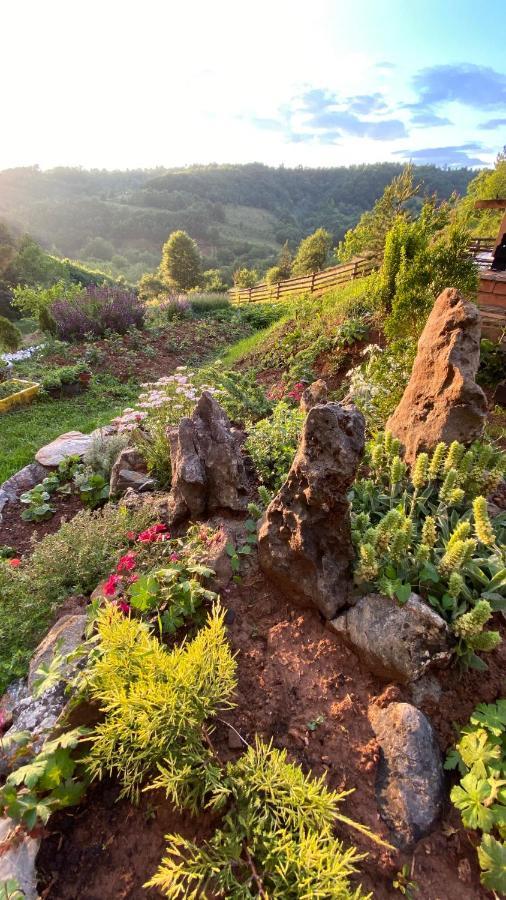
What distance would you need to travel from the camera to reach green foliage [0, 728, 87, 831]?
69.1 inches

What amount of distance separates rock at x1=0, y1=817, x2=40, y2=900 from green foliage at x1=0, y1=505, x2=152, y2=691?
1369 mm

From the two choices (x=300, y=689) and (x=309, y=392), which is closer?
(x=300, y=689)

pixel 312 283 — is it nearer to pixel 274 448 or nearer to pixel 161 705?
pixel 274 448

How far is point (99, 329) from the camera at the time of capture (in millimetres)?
11836

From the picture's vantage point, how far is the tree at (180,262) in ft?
102

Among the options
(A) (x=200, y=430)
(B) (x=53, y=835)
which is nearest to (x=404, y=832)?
(B) (x=53, y=835)

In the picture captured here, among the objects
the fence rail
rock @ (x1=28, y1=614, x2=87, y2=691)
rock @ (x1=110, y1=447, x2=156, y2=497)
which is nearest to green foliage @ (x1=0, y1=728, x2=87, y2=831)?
rock @ (x1=28, y1=614, x2=87, y2=691)

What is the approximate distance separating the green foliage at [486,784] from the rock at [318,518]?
0.85 m

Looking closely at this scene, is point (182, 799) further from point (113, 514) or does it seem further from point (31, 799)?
point (113, 514)

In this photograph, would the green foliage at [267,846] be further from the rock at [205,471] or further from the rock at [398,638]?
the rock at [205,471]

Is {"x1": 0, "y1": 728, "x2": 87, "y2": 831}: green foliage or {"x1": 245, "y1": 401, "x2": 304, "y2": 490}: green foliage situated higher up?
{"x1": 245, "y1": 401, "x2": 304, "y2": 490}: green foliage

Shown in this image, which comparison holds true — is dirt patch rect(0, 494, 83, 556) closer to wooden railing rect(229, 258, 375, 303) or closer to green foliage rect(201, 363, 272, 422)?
green foliage rect(201, 363, 272, 422)

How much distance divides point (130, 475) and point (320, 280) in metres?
14.1

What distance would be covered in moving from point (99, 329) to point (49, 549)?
32.0 feet
